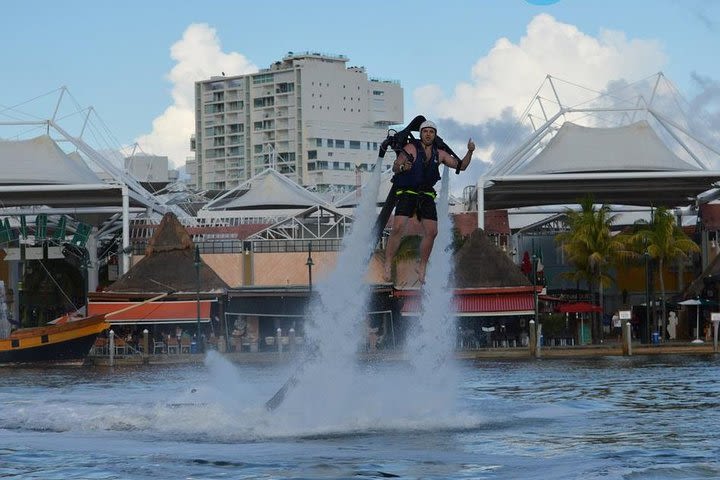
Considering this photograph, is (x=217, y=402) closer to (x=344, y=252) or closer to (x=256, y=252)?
(x=344, y=252)

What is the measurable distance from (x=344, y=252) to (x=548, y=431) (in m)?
5.51

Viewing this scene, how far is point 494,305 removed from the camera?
253ft

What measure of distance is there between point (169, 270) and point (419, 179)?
193 feet

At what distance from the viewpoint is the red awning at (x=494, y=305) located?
76750 millimetres

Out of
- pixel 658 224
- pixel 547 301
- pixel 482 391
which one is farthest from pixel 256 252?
pixel 482 391

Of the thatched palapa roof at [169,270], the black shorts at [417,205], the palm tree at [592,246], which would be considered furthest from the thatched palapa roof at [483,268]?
the black shorts at [417,205]

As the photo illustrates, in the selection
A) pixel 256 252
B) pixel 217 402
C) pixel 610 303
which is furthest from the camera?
pixel 610 303

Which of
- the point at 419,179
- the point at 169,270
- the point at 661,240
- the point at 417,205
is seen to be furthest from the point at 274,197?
the point at 419,179

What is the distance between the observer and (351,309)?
27312 millimetres

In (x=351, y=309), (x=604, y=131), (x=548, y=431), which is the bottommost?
(x=548, y=431)

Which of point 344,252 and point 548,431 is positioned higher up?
point 344,252

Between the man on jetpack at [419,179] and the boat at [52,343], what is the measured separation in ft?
154

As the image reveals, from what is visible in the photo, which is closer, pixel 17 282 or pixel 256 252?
pixel 256 252

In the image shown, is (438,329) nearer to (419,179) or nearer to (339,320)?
(339,320)
